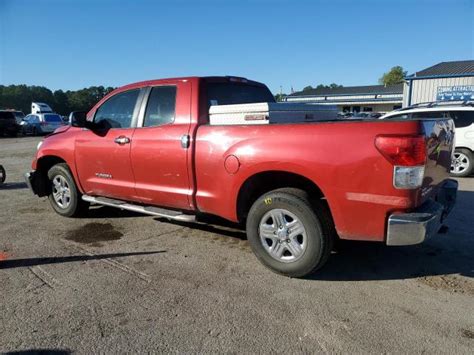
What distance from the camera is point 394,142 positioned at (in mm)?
3191

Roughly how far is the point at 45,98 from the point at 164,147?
97.0m

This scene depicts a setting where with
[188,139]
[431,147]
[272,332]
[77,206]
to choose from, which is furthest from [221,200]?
[77,206]

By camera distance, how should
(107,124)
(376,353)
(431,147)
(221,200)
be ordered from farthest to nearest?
1. (107,124)
2. (221,200)
3. (431,147)
4. (376,353)

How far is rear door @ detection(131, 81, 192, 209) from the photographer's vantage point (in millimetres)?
4543

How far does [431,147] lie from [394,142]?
46cm

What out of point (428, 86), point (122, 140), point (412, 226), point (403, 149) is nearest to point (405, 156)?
point (403, 149)

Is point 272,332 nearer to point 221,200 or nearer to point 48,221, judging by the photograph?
point 221,200

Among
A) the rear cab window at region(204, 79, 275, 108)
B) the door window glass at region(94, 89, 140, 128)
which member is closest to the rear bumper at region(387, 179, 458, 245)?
the rear cab window at region(204, 79, 275, 108)

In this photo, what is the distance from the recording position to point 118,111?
215 inches

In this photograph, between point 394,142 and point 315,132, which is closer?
point 394,142

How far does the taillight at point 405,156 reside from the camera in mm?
3170

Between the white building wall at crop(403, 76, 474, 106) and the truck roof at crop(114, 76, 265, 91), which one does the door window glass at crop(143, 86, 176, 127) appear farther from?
the white building wall at crop(403, 76, 474, 106)

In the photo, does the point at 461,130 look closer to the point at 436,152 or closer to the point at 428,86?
the point at 436,152

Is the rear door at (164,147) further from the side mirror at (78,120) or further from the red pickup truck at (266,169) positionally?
the side mirror at (78,120)
